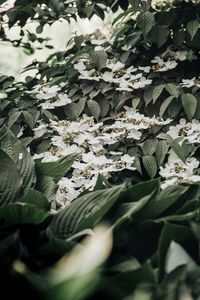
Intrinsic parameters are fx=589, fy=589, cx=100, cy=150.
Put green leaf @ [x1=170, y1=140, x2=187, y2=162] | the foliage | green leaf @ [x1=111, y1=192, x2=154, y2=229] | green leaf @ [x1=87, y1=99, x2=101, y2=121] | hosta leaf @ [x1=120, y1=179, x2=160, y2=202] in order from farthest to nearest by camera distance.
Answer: green leaf @ [x1=87, y1=99, x2=101, y2=121] → green leaf @ [x1=170, y1=140, x2=187, y2=162] → hosta leaf @ [x1=120, y1=179, x2=160, y2=202] → green leaf @ [x1=111, y1=192, x2=154, y2=229] → the foliage

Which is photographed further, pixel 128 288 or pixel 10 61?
pixel 10 61

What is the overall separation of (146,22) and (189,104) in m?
0.59

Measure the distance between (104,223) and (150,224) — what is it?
11 cm

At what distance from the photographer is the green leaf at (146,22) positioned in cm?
353

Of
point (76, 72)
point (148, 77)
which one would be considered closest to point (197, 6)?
point (148, 77)

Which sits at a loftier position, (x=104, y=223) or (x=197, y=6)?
(x=104, y=223)

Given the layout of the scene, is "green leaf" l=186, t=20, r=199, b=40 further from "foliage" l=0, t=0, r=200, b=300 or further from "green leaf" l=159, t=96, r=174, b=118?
"green leaf" l=159, t=96, r=174, b=118

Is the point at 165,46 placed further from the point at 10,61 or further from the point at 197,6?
the point at 10,61

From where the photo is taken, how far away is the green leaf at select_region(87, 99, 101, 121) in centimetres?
352

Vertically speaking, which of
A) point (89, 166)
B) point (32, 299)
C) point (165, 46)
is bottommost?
point (89, 166)

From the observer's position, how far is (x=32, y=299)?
98 centimetres

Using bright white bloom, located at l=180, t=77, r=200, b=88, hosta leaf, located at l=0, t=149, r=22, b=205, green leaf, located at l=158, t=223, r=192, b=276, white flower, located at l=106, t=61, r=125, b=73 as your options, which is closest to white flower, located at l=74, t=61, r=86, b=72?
white flower, located at l=106, t=61, r=125, b=73

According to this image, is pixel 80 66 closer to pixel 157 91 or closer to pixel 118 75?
pixel 118 75

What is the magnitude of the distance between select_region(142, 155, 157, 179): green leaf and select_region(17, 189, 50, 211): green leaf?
1822 mm
